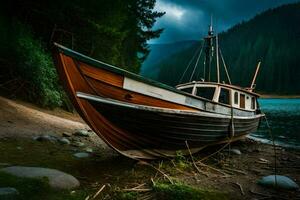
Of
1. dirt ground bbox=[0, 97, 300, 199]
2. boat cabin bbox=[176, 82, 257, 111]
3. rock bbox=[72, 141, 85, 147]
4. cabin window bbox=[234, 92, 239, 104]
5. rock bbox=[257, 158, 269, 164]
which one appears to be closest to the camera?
dirt ground bbox=[0, 97, 300, 199]

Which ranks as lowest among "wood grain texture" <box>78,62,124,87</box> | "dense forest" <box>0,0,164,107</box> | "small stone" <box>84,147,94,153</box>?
"small stone" <box>84,147,94,153</box>

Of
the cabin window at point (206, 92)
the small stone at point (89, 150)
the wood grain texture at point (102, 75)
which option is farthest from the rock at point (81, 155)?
the cabin window at point (206, 92)

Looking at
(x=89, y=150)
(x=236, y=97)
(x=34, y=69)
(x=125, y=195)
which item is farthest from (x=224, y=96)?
(x=34, y=69)

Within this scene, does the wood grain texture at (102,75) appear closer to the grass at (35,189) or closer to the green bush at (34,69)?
the grass at (35,189)

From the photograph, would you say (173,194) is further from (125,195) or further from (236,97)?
(236,97)

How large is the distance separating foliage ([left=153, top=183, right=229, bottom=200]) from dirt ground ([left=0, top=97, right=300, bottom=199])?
0.70 metres

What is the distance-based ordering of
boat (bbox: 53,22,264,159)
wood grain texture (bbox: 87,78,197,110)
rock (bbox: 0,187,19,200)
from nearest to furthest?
rock (bbox: 0,187,19,200)
boat (bbox: 53,22,264,159)
wood grain texture (bbox: 87,78,197,110)

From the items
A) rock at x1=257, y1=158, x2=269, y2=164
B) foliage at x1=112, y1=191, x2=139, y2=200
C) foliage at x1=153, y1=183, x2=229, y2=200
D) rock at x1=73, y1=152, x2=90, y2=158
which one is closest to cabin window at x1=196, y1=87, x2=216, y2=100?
rock at x1=257, y1=158, x2=269, y2=164

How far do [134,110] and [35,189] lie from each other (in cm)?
359

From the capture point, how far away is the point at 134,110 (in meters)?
8.75

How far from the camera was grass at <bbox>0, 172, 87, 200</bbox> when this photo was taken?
231 inches

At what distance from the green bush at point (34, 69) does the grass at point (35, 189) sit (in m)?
10.9

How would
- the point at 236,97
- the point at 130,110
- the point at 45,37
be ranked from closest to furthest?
the point at 130,110 < the point at 236,97 < the point at 45,37

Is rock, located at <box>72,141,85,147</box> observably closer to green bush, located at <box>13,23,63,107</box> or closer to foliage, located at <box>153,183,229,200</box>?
foliage, located at <box>153,183,229,200</box>
